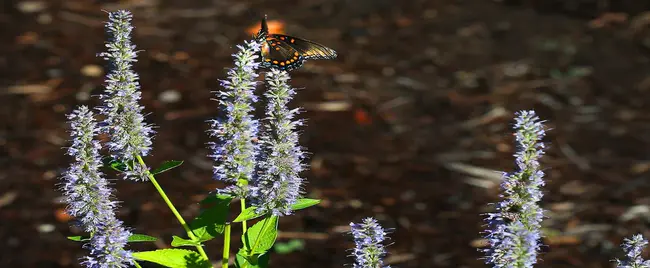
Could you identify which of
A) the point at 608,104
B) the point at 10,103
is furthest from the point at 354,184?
the point at 10,103

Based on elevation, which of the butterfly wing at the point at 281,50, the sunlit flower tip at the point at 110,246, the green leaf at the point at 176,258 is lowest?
the sunlit flower tip at the point at 110,246

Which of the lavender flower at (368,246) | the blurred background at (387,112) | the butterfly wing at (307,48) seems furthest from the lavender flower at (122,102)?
the blurred background at (387,112)

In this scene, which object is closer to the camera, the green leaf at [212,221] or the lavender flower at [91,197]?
the lavender flower at [91,197]

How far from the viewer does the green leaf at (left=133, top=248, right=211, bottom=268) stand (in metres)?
2.52

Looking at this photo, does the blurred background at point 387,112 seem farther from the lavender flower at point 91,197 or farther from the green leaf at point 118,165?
the lavender flower at point 91,197

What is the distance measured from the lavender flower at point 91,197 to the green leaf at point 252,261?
1.21 ft

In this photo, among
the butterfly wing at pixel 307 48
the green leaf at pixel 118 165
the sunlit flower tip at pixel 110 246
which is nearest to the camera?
the sunlit flower tip at pixel 110 246

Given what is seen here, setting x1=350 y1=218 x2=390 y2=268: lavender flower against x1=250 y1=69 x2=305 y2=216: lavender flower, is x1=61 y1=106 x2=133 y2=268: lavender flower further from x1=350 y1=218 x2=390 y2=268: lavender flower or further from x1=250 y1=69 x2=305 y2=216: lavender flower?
x1=350 y1=218 x2=390 y2=268: lavender flower

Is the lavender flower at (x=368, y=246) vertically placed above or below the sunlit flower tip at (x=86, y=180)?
above

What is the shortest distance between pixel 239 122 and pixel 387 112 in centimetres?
500

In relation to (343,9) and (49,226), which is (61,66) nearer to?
(49,226)

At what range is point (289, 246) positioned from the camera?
5.34 metres

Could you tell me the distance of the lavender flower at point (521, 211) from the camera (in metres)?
2.10

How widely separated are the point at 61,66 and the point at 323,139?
2.90m
